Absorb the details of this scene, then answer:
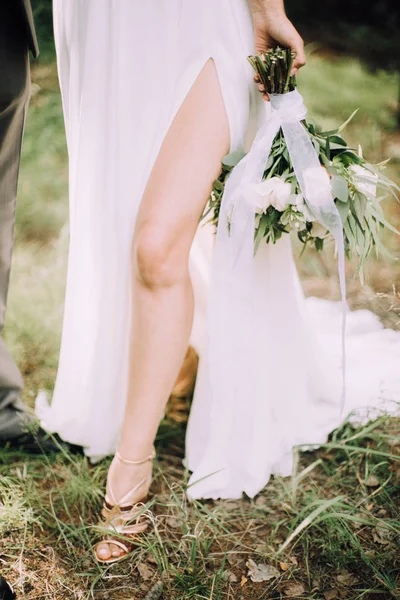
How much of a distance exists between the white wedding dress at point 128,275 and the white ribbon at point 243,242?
3cm

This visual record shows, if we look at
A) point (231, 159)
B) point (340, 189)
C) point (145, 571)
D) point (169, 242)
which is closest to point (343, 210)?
point (340, 189)

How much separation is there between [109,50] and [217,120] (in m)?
0.39

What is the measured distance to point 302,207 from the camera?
1.55 m

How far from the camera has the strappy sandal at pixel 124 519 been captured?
1711 mm

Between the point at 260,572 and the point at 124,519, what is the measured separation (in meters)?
0.42

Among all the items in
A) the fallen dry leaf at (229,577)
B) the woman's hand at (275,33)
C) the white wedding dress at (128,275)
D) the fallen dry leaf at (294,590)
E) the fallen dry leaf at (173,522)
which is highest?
the woman's hand at (275,33)

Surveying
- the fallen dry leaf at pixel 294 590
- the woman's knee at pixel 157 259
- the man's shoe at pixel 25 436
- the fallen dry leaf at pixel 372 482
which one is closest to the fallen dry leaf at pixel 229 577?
the fallen dry leaf at pixel 294 590

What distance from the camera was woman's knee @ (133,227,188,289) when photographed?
5.18 feet

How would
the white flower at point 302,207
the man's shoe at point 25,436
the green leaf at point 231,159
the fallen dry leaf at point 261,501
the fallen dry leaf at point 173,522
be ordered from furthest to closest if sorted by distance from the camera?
the man's shoe at point 25,436 < the fallen dry leaf at point 261,501 < the fallen dry leaf at point 173,522 < the green leaf at point 231,159 < the white flower at point 302,207

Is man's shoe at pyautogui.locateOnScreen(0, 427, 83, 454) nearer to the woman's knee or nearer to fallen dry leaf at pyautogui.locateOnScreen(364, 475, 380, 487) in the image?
the woman's knee

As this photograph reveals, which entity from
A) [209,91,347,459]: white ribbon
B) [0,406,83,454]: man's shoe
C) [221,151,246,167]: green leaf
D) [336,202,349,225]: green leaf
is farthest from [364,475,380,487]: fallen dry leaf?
[221,151,246,167]: green leaf

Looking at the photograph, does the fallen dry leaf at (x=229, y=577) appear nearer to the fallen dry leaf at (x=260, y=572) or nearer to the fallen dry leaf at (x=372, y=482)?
the fallen dry leaf at (x=260, y=572)

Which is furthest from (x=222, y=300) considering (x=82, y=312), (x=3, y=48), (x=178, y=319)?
(x=3, y=48)

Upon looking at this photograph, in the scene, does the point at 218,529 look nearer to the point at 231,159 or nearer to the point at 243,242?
the point at 243,242
